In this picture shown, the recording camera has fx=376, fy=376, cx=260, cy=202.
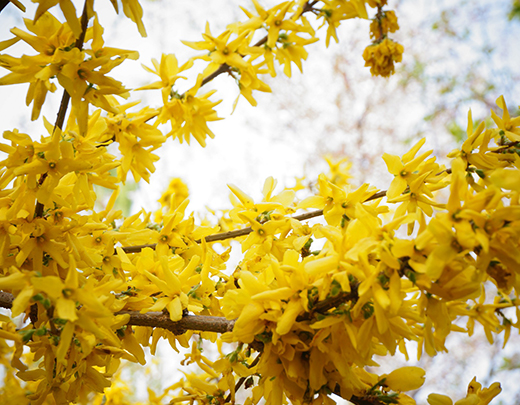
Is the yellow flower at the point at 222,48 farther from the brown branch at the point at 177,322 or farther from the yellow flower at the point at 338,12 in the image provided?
the brown branch at the point at 177,322

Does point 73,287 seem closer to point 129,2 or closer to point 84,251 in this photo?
point 84,251

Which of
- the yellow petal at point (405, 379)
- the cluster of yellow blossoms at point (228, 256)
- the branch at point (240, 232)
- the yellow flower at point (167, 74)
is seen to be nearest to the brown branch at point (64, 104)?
the cluster of yellow blossoms at point (228, 256)

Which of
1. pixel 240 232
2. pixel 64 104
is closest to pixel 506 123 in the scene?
pixel 240 232

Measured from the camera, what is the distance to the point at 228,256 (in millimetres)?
1268

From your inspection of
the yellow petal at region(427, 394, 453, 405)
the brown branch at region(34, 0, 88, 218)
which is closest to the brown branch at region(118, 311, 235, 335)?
the brown branch at region(34, 0, 88, 218)

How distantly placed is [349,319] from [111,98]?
0.89 m

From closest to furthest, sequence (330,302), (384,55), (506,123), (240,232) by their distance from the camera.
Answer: (330,302) < (506,123) < (240,232) < (384,55)

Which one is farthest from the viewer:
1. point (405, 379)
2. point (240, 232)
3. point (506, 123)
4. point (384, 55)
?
point (384, 55)

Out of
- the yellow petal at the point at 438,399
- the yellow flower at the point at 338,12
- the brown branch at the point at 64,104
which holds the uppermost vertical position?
the yellow flower at the point at 338,12

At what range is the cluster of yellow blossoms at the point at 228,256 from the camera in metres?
0.62

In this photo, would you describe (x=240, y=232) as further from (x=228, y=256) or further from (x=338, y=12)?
(x=338, y=12)

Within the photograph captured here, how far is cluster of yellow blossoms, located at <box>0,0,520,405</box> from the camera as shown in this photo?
62 centimetres

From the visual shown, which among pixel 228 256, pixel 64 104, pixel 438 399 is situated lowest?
pixel 438 399

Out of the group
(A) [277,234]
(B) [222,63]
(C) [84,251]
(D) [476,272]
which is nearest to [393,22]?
(B) [222,63]
